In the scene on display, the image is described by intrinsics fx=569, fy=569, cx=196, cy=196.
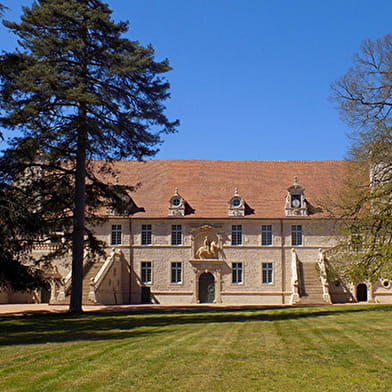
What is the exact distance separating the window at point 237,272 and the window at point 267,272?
155 centimetres

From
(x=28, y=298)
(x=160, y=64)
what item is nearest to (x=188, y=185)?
(x=28, y=298)

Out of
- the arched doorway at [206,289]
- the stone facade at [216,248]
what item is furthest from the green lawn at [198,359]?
the arched doorway at [206,289]

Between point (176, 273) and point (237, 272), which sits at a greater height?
point (237, 272)

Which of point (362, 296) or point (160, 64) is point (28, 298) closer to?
point (160, 64)

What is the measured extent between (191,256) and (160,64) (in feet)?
54.5

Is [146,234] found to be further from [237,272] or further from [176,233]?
[237,272]

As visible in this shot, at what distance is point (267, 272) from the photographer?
1502 inches

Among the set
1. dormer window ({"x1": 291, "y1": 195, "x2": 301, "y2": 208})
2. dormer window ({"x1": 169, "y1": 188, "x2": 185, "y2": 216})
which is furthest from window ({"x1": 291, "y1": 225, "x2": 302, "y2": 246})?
dormer window ({"x1": 169, "y1": 188, "x2": 185, "y2": 216})

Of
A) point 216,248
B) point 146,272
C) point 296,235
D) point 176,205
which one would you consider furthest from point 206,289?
point 296,235

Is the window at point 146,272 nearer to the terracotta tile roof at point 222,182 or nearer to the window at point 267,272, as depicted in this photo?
the terracotta tile roof at point 222,182

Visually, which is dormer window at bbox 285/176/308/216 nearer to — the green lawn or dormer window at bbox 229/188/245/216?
dormer window at bbox 229/188/245/216

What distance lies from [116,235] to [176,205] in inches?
179

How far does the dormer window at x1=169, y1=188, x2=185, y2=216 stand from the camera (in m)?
38.3

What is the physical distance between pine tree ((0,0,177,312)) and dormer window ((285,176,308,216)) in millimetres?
15303
